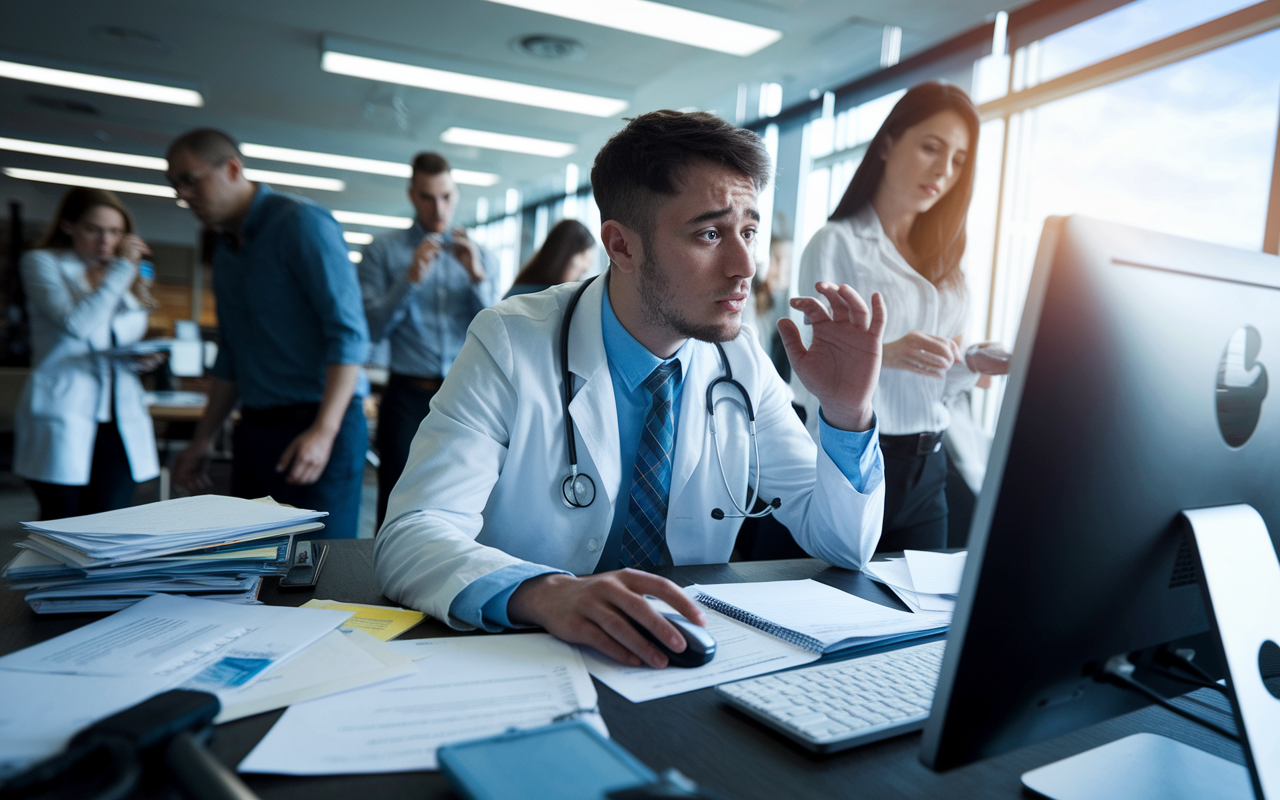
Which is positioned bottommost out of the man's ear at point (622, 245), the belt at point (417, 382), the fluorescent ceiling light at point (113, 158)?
the belt at point (417, 382)

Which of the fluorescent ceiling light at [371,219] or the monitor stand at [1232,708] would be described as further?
the fluorescent ceiling light at [371,219]

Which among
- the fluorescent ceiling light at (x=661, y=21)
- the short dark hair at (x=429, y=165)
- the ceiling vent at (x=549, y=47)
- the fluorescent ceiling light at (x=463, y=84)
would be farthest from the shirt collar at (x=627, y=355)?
the fluorescent ceiling light at (x=463, y=84)

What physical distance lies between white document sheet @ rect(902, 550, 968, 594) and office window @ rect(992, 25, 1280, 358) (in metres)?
1.77

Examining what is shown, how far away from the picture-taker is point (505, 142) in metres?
7.30

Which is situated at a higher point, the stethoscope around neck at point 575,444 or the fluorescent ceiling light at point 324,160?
the fluorescent ceiling light at point 324,160

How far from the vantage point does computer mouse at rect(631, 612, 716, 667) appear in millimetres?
794

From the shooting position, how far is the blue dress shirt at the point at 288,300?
2182 mm

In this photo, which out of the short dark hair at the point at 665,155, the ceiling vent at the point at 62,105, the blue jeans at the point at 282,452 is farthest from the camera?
the ceiling vent at the point at 62,105

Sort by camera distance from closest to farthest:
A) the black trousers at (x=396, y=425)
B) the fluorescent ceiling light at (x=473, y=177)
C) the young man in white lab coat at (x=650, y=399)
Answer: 1. the young man in white lab coat at (x=650, y=399)
2. the black trousers at (x=396, y=425)
3. the fluorescent ceiling light at (x=473, y=177)

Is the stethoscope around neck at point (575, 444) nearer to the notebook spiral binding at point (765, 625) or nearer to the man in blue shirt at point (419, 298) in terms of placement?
the notebook spiral binding at point (765, 625)

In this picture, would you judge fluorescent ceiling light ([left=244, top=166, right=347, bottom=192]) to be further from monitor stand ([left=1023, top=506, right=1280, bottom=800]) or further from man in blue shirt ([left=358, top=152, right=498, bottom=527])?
monitor stand ([left=1023, top=506, right=1280, bottom=800])

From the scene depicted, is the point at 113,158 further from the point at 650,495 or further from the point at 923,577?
the point at 923,577

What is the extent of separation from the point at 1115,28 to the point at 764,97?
2783 millimetres

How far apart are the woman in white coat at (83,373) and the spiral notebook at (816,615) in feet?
9.63
